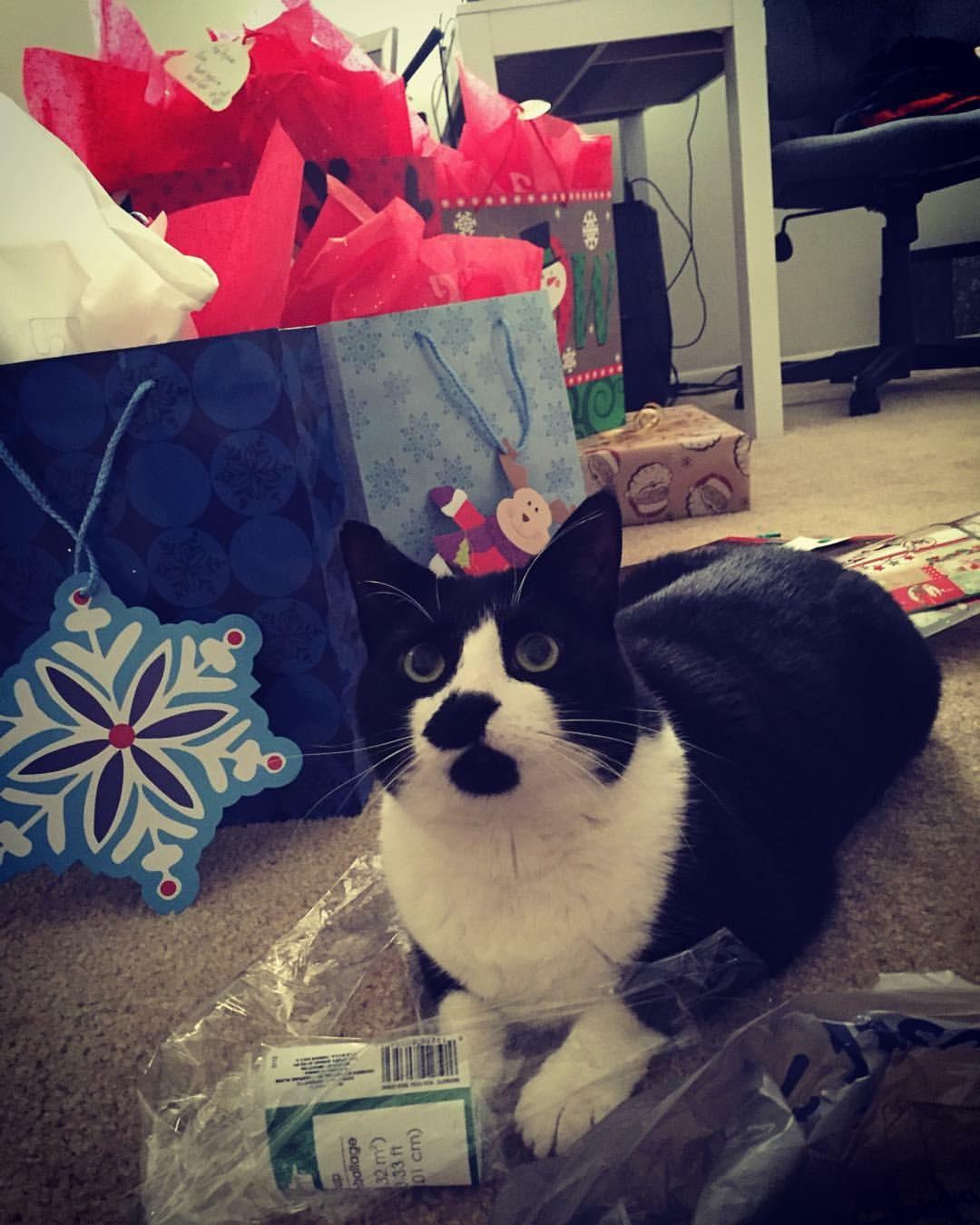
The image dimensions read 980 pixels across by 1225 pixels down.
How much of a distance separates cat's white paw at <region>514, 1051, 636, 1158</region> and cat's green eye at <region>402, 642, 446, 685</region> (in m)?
0.21

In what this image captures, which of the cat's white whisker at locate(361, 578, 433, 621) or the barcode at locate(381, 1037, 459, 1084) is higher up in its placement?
the cat's white whisker at locate(361, 578, 433, 621)

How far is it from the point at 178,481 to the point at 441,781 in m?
0.36

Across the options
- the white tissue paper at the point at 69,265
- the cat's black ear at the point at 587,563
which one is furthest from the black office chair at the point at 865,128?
the cat's black ear at the point at 587,563

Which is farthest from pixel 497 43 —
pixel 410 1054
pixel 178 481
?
pixel 410 1054

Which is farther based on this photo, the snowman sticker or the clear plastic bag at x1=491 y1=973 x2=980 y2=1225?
the snowman sticker

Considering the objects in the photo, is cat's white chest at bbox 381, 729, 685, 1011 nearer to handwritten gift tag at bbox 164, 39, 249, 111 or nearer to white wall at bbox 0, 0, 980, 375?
handwritten gift tag at bbox 164, 39, 249, 111

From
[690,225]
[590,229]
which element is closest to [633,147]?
[690,225]

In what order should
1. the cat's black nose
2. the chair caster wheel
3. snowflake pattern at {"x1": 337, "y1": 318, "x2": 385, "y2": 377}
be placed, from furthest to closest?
the chair caster wheel → snowflake pattern at {"x1": 337, "y1": 318, "x2": 385, "y2": 377} → the cat's black nose

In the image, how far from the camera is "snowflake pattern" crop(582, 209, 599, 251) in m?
1.50

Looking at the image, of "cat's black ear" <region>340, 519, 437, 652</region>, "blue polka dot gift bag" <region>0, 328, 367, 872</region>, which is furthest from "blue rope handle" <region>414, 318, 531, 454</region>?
"cat's black ear" <region>340, 519, 437, 652</region>

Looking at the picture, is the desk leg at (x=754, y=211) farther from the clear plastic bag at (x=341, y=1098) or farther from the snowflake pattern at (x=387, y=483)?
the clear plastic bag at (x=341, y=1098)

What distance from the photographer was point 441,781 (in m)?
0.49

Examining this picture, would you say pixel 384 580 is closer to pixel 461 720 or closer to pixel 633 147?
pixel 461 720

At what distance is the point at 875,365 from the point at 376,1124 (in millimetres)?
2102
